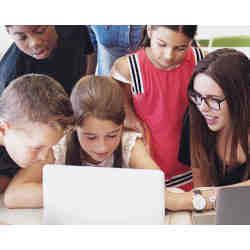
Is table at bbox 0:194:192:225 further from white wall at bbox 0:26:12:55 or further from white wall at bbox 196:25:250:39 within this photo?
white wall at bbox 196:25:250:39

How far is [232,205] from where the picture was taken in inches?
68.7

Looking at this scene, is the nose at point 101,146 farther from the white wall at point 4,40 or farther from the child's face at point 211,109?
the white wall at point 4,40

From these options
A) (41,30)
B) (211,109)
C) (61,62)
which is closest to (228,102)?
(211,109)

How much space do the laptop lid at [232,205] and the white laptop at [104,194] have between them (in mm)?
234

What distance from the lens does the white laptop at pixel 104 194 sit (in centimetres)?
173

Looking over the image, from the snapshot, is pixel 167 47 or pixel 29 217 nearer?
pixel 167 47

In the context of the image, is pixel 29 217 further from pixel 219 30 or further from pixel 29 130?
pixel 219 30

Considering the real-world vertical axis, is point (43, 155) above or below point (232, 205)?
above

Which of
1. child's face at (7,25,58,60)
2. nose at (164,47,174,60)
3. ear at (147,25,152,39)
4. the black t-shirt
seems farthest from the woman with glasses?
child's face at (7,25,58,60)

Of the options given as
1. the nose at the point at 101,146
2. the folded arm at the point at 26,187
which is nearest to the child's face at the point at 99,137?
the nose at the point at 101,146

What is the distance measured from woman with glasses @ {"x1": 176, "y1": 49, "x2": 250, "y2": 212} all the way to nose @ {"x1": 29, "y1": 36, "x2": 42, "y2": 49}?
0.62 metres

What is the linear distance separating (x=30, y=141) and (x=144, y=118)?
1.55ft

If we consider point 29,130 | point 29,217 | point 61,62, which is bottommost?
point 29,217
